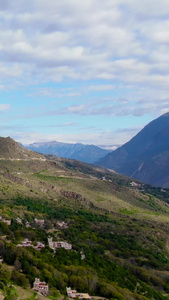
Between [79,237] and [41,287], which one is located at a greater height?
[41,287]

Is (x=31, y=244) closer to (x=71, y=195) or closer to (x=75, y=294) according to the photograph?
(x=75, y=294)

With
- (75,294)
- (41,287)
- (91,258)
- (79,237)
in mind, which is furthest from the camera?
(79,237)

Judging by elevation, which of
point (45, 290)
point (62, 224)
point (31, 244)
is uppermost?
point (31, 244)

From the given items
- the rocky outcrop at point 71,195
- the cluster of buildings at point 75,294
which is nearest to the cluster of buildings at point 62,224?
the cluster of buildings at point 75,294

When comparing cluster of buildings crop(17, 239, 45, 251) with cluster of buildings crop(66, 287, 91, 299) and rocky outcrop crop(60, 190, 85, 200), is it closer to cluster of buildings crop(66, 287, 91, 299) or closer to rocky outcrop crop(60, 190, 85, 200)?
cluster of buildings crop(66, 287, 91, 299)

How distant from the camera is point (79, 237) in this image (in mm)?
53375

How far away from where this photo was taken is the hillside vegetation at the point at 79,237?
103 feet

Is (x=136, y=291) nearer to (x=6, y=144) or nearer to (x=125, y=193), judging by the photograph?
(x=125, y=193)

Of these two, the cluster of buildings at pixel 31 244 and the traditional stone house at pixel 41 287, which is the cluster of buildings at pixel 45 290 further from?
the cluster of buildings at pixel 31 244

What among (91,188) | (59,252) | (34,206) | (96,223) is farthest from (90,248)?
(91,188)

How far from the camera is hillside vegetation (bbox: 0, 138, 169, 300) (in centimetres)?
3128

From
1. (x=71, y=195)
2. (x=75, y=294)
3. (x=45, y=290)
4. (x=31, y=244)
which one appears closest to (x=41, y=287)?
(x=45, y=290)

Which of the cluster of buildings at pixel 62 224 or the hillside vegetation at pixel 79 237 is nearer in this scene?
the hillside vegetation at pixel 79 237

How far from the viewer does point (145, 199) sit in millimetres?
121188
